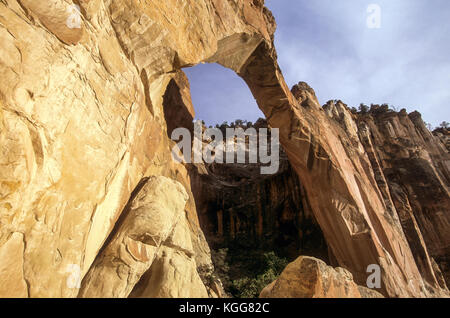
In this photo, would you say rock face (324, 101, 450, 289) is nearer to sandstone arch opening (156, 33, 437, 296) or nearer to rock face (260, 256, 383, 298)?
sandstone arch opening (156, 33, 437, 296)

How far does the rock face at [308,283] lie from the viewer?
4.66 m

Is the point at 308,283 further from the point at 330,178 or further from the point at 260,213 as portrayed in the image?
the point at 260,213

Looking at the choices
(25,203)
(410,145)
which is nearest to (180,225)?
(25,203)

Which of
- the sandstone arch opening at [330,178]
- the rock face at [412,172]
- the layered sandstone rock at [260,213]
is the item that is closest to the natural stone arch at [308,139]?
the sandstone arch opening at [330,178]

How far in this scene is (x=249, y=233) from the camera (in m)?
14.6

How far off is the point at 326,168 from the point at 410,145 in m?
12.3

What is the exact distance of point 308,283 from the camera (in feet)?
15.5

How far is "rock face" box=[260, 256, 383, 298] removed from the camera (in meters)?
4.66

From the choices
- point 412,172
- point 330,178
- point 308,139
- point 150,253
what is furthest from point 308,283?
point 412,172

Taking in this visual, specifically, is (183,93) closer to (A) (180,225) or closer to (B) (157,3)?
(B) (157,3)

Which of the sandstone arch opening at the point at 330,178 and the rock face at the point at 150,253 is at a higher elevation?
the sandstone arch opening at the point at 330,178

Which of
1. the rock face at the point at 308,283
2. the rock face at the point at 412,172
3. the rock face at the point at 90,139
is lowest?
the rock face at the point at 308,283

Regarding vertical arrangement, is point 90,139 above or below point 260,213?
below

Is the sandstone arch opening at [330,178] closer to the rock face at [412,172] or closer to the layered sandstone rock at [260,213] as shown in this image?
the rock face at [412,172]
